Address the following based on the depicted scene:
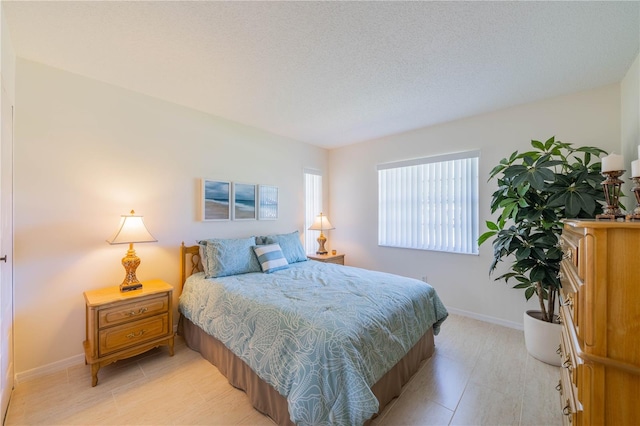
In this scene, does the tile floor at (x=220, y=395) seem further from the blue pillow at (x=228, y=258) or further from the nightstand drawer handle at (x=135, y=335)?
the blue pillow at (x=228, y=258)

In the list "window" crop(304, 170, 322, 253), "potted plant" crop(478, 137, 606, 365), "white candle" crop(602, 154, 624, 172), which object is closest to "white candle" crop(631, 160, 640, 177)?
"white candle" crop(602, 154, 624, 172)

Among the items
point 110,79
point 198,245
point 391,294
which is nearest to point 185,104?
point 110,79

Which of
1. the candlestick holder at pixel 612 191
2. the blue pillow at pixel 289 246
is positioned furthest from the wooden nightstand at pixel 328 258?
the candlestick holder at pixel 612 191

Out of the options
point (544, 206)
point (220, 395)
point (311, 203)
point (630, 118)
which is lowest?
point (220, 395)

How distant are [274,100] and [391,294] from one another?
2.28 metres

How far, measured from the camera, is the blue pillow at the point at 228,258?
8.66 ft

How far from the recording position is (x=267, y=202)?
3.71m

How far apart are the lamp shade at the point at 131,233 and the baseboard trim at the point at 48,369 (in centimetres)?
108

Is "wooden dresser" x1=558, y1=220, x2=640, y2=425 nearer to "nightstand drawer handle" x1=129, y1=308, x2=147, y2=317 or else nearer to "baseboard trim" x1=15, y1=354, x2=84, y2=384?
"nightstand drawer handle" x1=129, y1=308, x2=147, y2=317

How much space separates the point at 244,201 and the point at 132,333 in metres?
1.84

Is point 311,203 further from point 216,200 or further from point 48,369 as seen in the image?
point 48,369

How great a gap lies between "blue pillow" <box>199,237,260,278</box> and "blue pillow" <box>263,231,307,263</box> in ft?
1.29

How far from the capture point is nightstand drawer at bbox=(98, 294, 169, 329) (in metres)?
2.03

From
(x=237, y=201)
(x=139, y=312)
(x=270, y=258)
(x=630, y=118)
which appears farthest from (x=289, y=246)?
(x=630, y=118)
